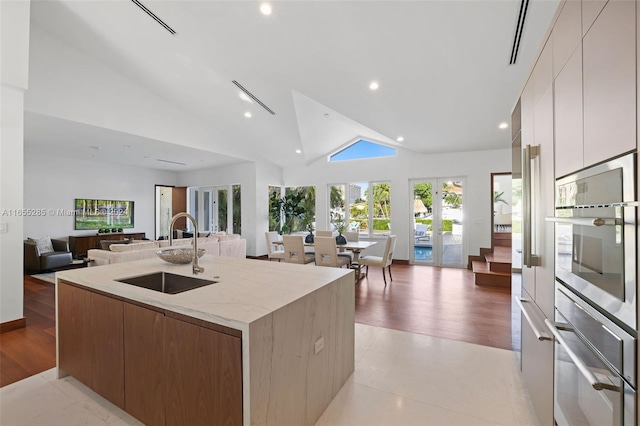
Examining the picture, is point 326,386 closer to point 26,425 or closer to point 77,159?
point 26,425

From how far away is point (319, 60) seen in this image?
3.81 m

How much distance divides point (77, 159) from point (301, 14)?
25.1 ft

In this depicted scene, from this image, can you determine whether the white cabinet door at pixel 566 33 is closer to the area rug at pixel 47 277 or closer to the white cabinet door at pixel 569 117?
the white cabinet door at pixel 569 117

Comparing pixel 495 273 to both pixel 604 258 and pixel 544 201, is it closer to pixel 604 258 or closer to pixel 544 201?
pixel 544 201

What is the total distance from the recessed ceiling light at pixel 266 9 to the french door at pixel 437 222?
5.36 m

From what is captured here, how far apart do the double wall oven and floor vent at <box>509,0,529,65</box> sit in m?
2.13

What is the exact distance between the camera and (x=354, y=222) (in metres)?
8.20

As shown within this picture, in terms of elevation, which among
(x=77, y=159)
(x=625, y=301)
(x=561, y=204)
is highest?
(x=77, y=159)

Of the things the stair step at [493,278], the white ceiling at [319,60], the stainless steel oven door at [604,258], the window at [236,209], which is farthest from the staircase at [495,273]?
the window at [236,209]

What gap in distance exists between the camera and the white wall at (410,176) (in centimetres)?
663

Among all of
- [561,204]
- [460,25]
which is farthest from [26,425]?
[460,25]

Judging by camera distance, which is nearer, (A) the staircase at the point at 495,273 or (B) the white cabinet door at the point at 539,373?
(B) the white cabinet door at the point at 539,373

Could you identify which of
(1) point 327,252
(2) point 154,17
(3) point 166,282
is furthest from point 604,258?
(2) point 154,17

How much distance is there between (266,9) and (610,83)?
10.5 feet
